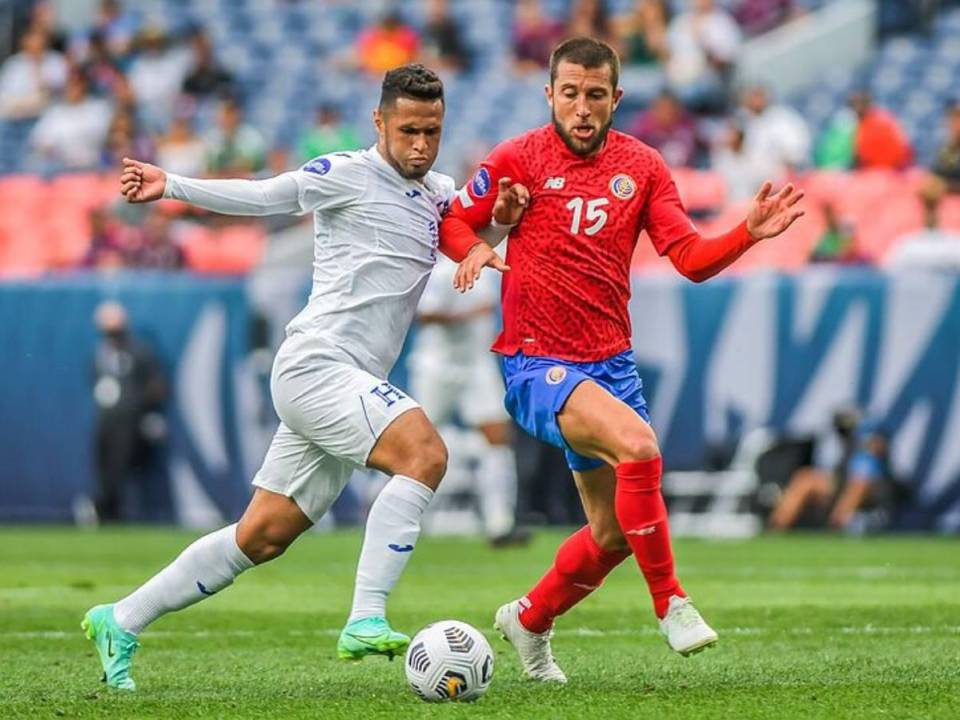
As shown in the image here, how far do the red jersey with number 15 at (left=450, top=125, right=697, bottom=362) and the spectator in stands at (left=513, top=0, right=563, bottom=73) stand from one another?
576 inches

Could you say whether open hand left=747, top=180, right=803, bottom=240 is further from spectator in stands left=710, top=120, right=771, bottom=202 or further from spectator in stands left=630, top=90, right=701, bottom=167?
spectator in stands left=630, top=90, right=701, bottom=167

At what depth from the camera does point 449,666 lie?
263 inches

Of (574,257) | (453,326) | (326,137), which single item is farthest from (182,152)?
(574,257)

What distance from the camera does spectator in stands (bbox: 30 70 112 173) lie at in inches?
894

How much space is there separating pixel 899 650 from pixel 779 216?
2.12m

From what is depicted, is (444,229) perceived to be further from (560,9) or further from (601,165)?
(560,9)

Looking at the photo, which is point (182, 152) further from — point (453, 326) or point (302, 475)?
point (302, 475)

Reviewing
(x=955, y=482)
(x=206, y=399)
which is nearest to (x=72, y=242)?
(x=206, y=399)

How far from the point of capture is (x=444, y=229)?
294 inches

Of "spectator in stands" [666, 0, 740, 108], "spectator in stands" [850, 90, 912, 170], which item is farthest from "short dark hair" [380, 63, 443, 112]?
"spectator in stands" [666, 0, 740, 108]

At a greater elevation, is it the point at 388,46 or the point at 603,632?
the point at 388,46

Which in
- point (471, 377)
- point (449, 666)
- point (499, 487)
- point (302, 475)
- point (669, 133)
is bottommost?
point (499, 487)

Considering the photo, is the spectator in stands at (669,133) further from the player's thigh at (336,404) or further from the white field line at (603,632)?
the player's thigh at (336,404)

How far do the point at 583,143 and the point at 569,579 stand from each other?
5.23 ft
